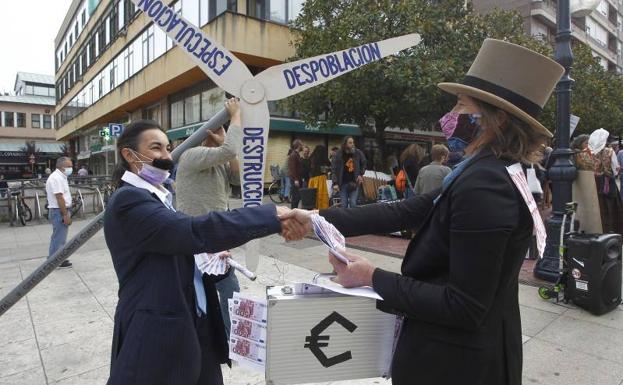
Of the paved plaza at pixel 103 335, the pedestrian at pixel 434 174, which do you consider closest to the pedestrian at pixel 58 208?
the paved plaza at pixel 103 335

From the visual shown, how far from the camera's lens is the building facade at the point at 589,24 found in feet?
106

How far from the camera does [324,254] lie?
755 cm

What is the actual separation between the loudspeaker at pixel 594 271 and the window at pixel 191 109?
18088 mm

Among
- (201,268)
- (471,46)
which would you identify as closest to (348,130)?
(471,46)

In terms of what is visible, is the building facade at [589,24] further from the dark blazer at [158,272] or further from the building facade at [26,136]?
the building facade at [26,136]

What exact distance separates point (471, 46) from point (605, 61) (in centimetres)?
3863

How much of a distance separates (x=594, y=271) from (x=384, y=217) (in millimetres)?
3622

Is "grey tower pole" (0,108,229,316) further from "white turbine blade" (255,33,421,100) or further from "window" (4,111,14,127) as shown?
"window" (4,111,14,127)

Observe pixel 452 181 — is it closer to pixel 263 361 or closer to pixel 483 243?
pixel 483 243

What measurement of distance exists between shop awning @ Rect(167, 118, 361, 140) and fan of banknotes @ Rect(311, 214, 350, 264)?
1505 cm

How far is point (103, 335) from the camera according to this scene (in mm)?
4207

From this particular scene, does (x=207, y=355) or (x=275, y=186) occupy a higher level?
(x=275, y=186)

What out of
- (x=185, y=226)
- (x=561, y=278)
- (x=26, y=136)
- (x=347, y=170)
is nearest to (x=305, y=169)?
(x=347, y=170)

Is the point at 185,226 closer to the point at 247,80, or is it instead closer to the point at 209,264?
the point at 209,264
